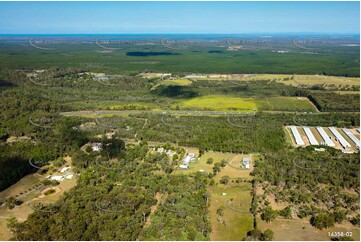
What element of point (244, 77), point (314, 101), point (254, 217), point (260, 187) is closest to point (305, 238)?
point (254, 217)

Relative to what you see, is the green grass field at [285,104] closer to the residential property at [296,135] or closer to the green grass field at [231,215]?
the residential property at [296,135]

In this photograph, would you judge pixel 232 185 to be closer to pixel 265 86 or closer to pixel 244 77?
pixel 265 86

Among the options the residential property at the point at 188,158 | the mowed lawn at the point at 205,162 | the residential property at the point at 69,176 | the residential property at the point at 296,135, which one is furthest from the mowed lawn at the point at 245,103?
the residential property at the point at 69,176

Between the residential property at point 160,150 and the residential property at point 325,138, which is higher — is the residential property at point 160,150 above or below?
above

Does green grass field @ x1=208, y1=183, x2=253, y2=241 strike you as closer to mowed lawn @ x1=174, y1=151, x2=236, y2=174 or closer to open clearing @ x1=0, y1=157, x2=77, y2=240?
mowed lawn @ x1=174, y1=151, x2=236, y2=174

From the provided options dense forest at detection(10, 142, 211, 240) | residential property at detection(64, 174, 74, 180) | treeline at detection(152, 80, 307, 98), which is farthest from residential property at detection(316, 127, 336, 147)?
residential property at detection(64, 174, 74, 180)
